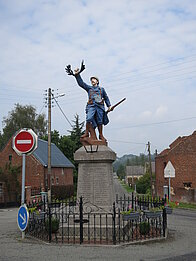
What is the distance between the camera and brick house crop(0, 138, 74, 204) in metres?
27.1

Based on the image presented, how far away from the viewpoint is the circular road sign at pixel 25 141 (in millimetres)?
8477

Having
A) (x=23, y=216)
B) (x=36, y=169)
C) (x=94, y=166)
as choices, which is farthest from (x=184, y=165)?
(x=23, y=216)

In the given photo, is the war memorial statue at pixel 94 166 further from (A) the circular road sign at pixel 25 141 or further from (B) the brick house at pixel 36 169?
(B) the brick house at pixel 36 169

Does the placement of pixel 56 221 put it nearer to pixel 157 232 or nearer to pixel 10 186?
pixel 157 232

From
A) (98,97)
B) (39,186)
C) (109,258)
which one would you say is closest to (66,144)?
(39,186)

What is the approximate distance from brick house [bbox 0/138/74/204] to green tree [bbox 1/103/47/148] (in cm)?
1169

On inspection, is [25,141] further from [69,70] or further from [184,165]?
[184,165]

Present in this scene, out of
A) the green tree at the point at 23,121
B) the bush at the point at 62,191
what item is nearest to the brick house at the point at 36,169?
the bush at the point at 62,191

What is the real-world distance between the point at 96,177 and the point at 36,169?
75.4 feet

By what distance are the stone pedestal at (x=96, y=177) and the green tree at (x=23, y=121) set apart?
41139mm

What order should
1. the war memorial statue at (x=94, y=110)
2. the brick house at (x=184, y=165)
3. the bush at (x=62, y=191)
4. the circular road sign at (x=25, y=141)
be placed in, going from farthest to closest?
the bush at (x=62, y=191) → the brick house at (x=184, y=165) → the war memorial statue at (x=94, y=110) → the circular road sign at (x=25, y=141)

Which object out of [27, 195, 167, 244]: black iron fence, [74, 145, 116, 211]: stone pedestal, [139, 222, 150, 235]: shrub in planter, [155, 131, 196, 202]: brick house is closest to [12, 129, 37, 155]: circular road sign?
[27, 195, 167, 244]: black iron fence

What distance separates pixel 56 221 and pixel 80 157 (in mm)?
2039

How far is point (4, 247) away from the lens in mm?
8141
